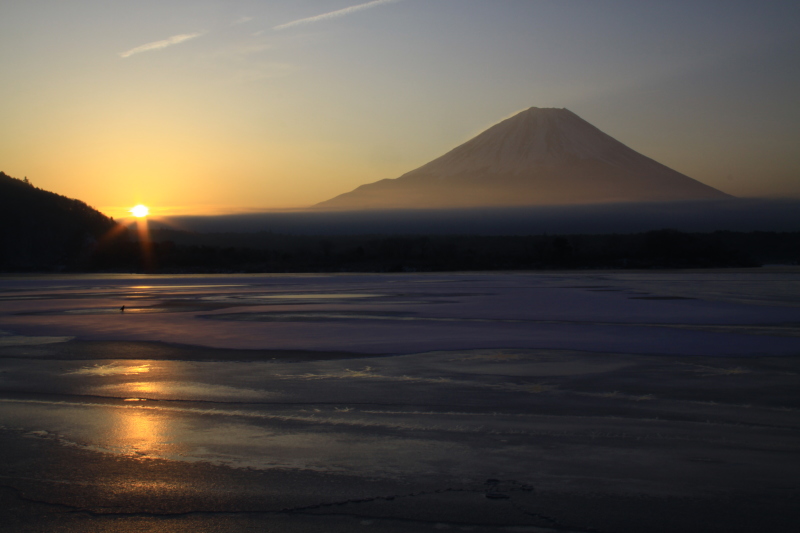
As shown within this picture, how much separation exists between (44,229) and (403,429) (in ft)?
222

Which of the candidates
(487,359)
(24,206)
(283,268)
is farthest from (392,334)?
(24,206)

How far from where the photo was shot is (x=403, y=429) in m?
5.98

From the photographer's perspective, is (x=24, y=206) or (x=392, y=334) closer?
(x=392, y=334)

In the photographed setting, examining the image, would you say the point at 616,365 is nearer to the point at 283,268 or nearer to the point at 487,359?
the point at 487,359

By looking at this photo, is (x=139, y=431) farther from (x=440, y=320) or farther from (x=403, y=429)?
(x=440, y=320)

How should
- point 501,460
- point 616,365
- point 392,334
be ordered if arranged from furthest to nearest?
point 392,334 → point 616,365 → point 501,460

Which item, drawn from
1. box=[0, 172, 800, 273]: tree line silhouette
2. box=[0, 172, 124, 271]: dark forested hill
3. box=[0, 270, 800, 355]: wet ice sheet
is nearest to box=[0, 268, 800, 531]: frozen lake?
box=[0, 270, 800, 355]: wet ice sheet

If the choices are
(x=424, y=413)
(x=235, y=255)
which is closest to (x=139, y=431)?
(x=424, y=413)

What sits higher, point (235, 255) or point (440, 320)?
point (235, 255)

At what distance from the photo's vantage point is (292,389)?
7.75 meters

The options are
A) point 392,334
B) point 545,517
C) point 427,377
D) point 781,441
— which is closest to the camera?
point 545,517

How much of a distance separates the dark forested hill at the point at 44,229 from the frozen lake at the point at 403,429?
54.1 meters

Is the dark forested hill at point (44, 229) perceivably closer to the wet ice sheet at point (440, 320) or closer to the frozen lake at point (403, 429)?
the wet ice sheet at point (440, 320)

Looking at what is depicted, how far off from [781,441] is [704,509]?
185 centimetres
